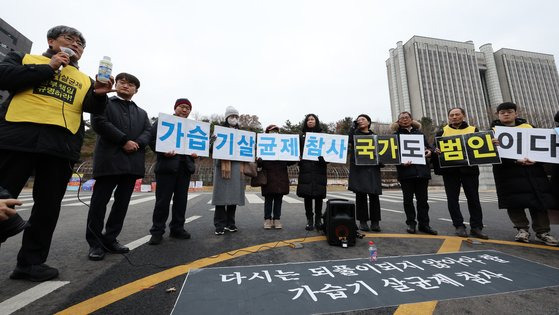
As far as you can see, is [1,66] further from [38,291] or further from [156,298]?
[156,298]

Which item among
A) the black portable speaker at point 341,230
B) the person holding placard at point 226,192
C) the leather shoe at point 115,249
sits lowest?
the leather shoe at point 115,249

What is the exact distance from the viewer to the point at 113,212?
115 inches

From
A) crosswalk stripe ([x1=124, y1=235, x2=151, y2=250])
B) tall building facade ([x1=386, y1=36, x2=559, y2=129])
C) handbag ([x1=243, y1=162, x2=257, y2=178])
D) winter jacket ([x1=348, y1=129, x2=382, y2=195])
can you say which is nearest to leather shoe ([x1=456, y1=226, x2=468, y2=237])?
winter jacket ([x1=348, y1=129, x2=382, y2=195])

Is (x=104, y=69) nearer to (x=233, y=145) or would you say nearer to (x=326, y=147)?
(x=233, y=145)

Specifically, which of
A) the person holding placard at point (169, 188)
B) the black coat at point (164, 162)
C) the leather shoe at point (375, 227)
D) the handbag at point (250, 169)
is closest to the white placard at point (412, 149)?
the leather shoe at point (375, 227)

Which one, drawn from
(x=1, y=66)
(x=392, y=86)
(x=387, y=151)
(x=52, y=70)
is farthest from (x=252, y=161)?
(x=392, y=86)

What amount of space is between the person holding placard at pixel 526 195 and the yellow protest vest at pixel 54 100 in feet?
19.2

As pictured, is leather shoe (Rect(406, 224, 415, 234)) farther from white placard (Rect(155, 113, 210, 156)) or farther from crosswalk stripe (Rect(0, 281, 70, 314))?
crosswalk stripe (Rect(0, 281, 70, 314))

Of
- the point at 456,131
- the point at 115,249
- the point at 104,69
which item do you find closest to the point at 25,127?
the point at 104,69

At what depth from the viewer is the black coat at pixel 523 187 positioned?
3418 millimetres

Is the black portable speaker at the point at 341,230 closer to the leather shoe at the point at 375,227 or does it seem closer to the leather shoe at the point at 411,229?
the leather shoe at the point at 375,227

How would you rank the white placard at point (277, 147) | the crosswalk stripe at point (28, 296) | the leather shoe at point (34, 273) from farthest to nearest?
the white placard at point (277, 147), the leather shoe at point (34, 273), the crosswalk stripe at point (28, 296)

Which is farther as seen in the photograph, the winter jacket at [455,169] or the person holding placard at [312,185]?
the person holding placard at [312,185]

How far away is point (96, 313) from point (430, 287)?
8.14ft
